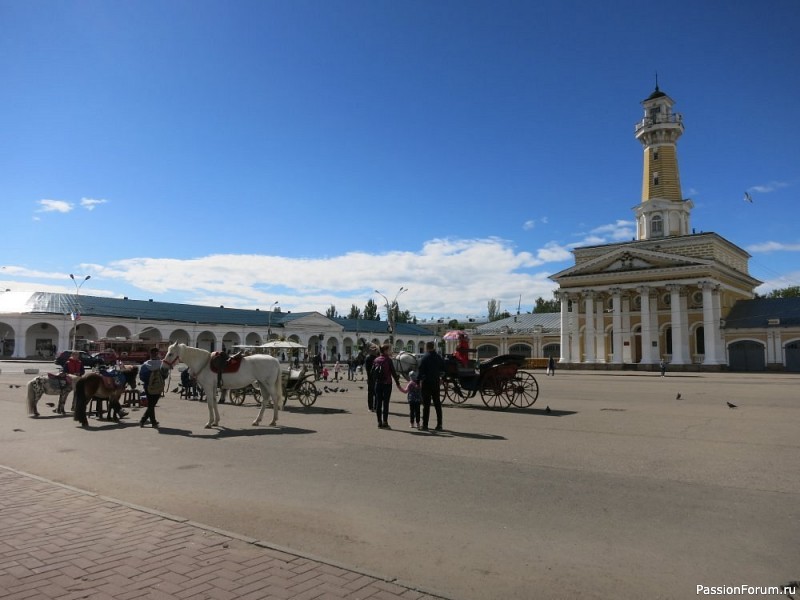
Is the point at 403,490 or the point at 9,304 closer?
the point at 403,490

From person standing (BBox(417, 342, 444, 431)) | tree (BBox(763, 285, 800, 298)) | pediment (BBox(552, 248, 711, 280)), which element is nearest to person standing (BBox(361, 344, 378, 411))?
person standing (BBox(417, 342, 444, 431))

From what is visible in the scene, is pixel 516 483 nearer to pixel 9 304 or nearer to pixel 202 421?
pixel 202 421

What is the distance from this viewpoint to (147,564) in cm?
467

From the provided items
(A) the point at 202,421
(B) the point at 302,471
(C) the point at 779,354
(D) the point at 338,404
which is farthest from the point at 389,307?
(B) the point at 302,471

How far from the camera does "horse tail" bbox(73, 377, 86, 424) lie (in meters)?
13.2

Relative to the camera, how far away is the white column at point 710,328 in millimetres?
54812

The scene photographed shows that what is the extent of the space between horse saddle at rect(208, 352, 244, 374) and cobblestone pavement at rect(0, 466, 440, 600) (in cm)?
750

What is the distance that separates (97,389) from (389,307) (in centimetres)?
5964

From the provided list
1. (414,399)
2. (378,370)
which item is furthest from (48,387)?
(414,399)

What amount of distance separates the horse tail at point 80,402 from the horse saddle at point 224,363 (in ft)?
9.78

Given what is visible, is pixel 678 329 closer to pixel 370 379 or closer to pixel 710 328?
pixel 710 328

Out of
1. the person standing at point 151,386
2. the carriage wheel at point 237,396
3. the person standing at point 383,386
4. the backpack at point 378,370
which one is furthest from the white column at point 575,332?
the person standing at point 151,386

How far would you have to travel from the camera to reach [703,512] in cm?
613

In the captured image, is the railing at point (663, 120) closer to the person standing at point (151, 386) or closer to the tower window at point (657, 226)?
the tower window at point (657, 226)
